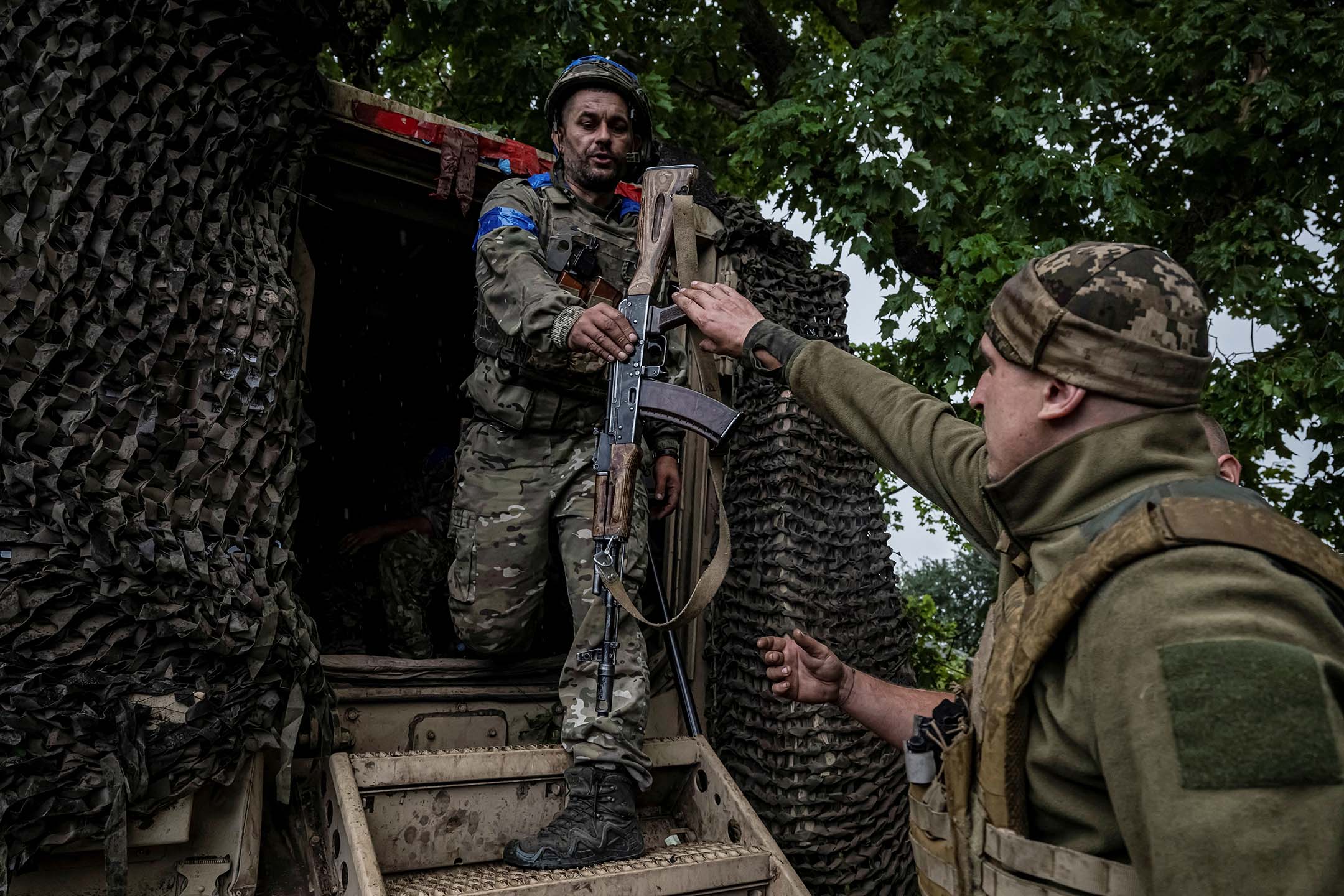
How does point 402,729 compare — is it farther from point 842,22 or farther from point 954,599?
point 954,599

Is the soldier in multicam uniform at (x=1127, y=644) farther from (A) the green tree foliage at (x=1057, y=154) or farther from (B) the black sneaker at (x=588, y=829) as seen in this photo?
(A) the green tree foliage at (x=1057, y=154)

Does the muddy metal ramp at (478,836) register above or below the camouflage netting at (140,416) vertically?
below

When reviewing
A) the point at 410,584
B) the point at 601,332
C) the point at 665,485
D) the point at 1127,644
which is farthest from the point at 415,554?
the point at 1127,644

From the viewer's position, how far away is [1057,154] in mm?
6562

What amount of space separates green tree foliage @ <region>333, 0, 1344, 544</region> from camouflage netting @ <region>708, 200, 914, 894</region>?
2.32 m

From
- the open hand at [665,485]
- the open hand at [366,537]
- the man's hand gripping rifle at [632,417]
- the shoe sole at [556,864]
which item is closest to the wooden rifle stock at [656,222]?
the man's hand gripping rifle at [632,417]

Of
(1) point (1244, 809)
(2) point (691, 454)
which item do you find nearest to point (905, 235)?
(2) point (691, 454)

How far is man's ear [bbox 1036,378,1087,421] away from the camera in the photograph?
5.63 feet

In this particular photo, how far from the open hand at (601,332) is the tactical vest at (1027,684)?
1.55m

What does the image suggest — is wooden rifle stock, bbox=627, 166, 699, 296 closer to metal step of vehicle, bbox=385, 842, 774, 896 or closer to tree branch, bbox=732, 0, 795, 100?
metal step of vehicle, bbox=385, 842, 774, 896

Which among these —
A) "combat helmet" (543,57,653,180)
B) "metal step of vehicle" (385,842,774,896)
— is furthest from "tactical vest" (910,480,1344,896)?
"combat helmet" (543,57,653,180)

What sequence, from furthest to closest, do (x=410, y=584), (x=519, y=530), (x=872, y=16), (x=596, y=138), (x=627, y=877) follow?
(x=872, y=16) < (x=410, y=584) < (x=596, y=138) < (x=519, y=530) < (x=627, y=877)

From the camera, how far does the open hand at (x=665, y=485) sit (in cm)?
382

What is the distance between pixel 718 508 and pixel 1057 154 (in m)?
4.45
